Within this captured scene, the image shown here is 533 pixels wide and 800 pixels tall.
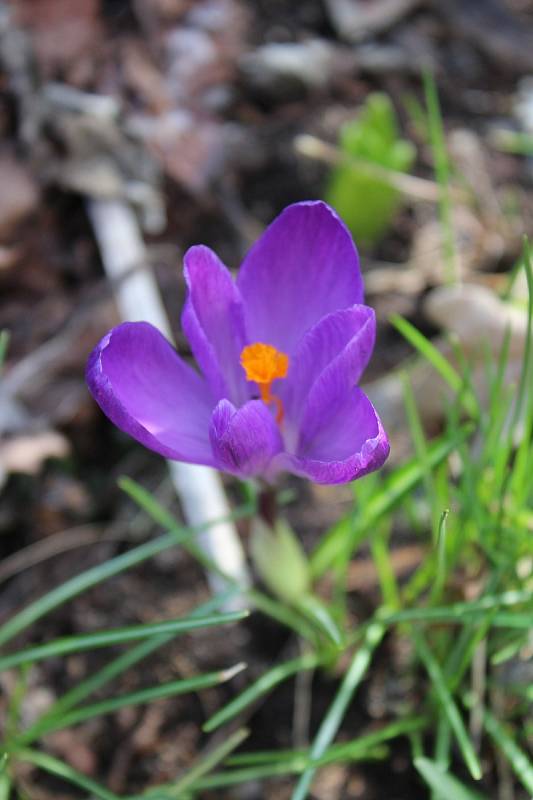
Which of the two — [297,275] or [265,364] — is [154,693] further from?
[297,275]

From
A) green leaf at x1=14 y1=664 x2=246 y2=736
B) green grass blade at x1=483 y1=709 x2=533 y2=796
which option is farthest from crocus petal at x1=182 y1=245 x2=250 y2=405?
green grass blade at x1=483 y1=709 x2=533 y2=796

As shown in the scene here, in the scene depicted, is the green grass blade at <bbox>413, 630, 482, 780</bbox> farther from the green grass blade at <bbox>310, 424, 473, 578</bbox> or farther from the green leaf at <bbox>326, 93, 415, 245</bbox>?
the green leaf at <bbox>326, 93, 415, 245</bbox>

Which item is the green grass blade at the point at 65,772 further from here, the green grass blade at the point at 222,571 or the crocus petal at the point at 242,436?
the crocus petal at the point at 242,436

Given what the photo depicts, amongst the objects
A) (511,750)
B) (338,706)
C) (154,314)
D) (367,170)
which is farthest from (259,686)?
(367,170)

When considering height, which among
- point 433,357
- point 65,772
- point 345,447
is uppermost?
point 345,447

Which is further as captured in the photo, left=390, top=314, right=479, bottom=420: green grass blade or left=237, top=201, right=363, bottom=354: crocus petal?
left=390, top=314, right=479, bottom=420: green grass blade

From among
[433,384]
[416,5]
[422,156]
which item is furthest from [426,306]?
[416,5]

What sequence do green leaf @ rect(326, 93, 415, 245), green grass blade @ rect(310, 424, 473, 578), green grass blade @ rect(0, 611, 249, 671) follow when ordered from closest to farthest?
1. green grass blade @ rect(0, 611, 249, 671)
2. green grass blade @ rect(310, 424, 473, 578)
3. green leaf @ rect(326, 93, 415, 245)
